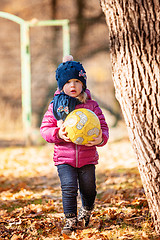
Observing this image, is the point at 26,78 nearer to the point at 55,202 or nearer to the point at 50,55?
the point at 50,55

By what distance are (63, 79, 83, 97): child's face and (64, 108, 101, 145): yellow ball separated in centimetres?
25

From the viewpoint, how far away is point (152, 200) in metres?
3.22

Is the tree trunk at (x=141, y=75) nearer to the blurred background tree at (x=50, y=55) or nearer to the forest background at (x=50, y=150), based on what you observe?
the forest background at (x=50, y=150)

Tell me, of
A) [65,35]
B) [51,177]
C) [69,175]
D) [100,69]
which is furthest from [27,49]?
[69,175]

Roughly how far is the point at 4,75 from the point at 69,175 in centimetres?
862

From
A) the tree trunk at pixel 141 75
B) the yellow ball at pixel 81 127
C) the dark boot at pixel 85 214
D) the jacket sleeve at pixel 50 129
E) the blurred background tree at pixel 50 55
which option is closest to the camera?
the tree trunk at pixel 141 75

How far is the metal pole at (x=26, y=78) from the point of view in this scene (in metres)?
10.4

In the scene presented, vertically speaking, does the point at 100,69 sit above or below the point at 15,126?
above

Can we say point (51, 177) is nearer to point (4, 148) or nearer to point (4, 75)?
point (4, 148)

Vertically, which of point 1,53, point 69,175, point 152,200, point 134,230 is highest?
point 1,53

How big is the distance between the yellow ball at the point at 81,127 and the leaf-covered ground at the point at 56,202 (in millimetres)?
922

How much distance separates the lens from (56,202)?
491cm

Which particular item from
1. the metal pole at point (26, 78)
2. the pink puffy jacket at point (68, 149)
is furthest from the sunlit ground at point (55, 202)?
the metal pole at point (26, 78)

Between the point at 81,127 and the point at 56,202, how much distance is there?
1.91m
